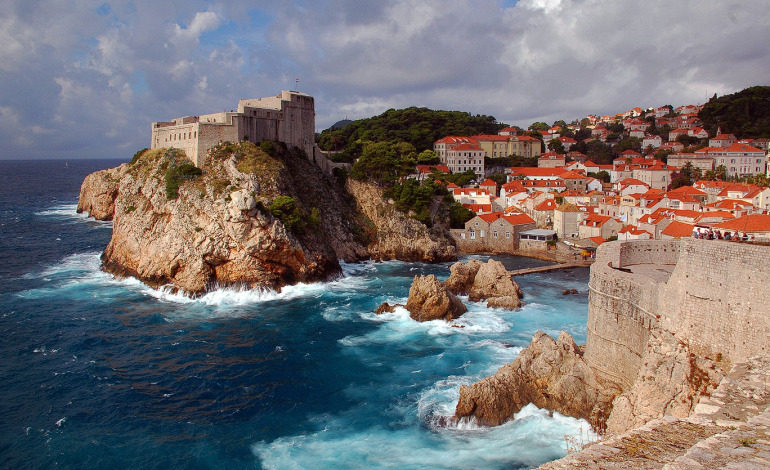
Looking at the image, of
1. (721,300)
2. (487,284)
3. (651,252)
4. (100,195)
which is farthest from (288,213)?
(100,195)

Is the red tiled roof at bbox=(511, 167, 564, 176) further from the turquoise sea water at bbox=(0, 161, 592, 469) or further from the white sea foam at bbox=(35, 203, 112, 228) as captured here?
the white sea foam at bbox=(35, 203, 112, 228)

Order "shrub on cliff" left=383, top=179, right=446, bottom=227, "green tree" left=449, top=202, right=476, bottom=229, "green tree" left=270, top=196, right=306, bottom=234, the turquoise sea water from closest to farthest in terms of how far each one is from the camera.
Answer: the turquoise sea water
"green tree" left=270, top=196, right=306, bottom=234
"shrub on cliff" left=383, top=179, right=446, bottom=227
"green tree" left=449, top=202, right=476, bottom=229

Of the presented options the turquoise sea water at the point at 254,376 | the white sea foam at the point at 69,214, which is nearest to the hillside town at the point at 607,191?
the turquoise sea water at the point at 254,376

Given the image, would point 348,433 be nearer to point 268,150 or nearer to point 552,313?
point 552,313

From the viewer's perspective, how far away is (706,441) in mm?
7316

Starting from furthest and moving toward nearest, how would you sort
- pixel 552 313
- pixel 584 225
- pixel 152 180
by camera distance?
pixel 584 225
pixel 152 180
pixel 552 313

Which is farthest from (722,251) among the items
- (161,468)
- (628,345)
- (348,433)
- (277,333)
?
(277,333)

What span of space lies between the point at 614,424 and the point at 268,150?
36.5 metres

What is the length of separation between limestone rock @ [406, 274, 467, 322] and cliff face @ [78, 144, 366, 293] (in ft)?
35.2

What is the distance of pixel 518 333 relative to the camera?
26781 millimetres

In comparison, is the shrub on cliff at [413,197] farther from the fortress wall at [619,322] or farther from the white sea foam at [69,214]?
the white sea foam at [69,214]

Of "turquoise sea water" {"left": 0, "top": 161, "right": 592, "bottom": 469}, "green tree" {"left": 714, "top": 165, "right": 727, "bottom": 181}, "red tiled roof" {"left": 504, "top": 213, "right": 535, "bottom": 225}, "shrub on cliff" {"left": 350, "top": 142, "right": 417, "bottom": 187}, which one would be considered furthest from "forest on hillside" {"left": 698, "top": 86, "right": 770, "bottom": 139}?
"turquoise sea water" {"left": 0, "top": 161, "right": 592, "bottom": 469}

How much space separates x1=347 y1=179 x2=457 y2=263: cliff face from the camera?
154 feet

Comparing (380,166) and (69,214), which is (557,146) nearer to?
(380,166)
